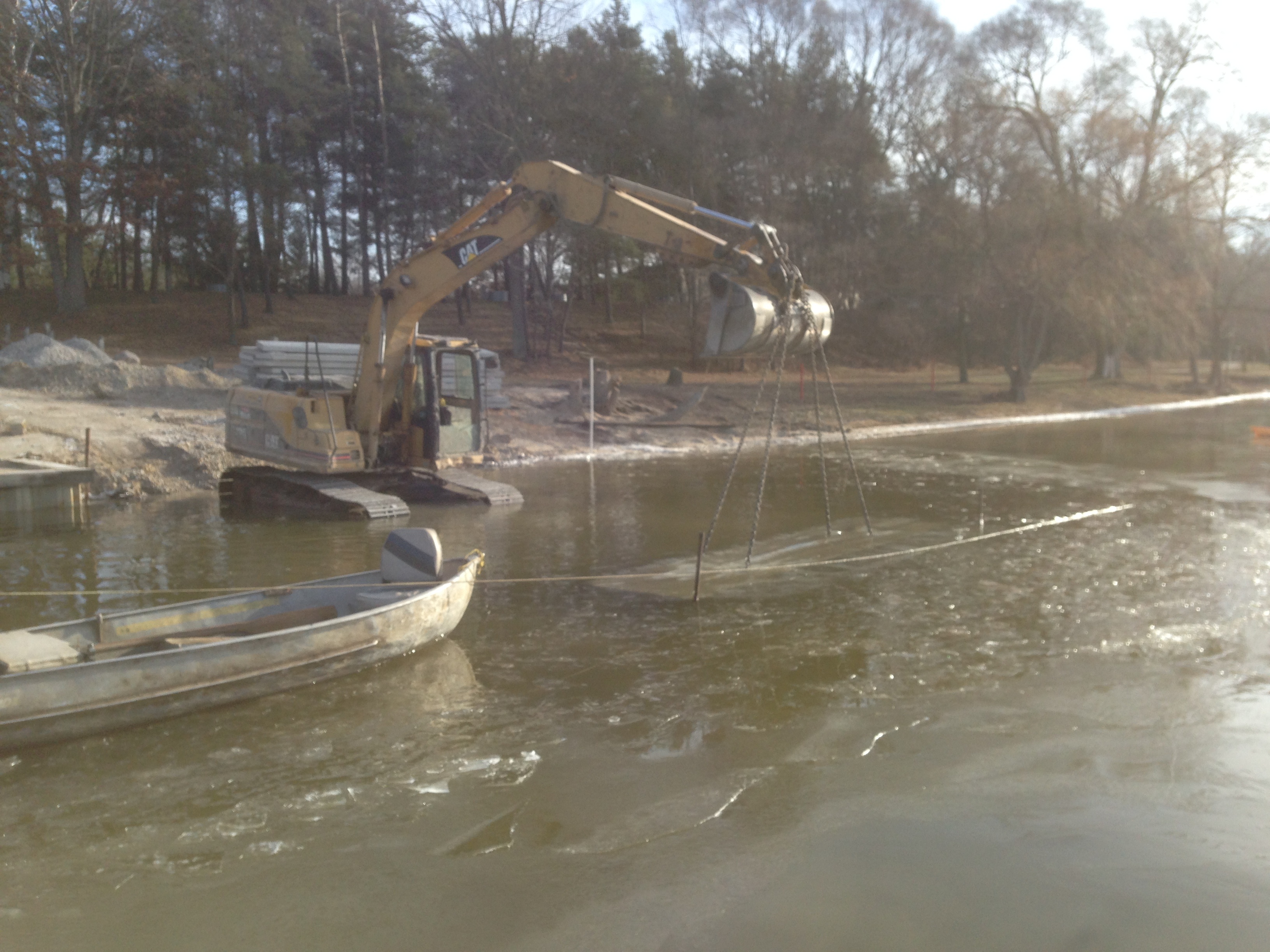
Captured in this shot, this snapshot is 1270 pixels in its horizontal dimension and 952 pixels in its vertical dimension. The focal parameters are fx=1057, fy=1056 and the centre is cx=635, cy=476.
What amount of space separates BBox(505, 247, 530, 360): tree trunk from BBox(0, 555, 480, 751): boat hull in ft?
80.9

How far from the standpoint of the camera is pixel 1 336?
30.5m

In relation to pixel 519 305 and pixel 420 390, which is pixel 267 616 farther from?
pixel 519 305

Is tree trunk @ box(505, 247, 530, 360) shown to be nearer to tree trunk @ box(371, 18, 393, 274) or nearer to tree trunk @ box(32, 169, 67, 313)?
tree trunk @ box(371, 18, 393, 274)

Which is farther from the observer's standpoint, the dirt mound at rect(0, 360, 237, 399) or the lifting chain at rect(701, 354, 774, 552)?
the dirt mound at rect(0, 360, 237, 399)

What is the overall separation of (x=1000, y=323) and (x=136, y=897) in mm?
34200

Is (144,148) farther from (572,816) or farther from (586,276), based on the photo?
(572,816)

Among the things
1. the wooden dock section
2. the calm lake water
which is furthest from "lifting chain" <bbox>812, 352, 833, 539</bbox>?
the wooden dock section

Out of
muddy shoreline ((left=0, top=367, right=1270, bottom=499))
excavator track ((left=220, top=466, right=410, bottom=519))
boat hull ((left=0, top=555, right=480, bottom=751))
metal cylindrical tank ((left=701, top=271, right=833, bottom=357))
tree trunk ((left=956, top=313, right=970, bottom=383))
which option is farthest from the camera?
tree trunk ((left=956, top=313, right=970, bottom=383))

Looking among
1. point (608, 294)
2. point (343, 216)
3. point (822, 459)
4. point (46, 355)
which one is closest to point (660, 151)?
point (608, 294)

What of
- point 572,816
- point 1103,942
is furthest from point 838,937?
point 572,816

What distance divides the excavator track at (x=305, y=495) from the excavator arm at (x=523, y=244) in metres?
0.61

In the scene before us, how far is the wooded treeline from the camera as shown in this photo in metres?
30.0

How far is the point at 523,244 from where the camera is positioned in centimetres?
1256

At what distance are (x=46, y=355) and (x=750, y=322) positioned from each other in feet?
57.0
